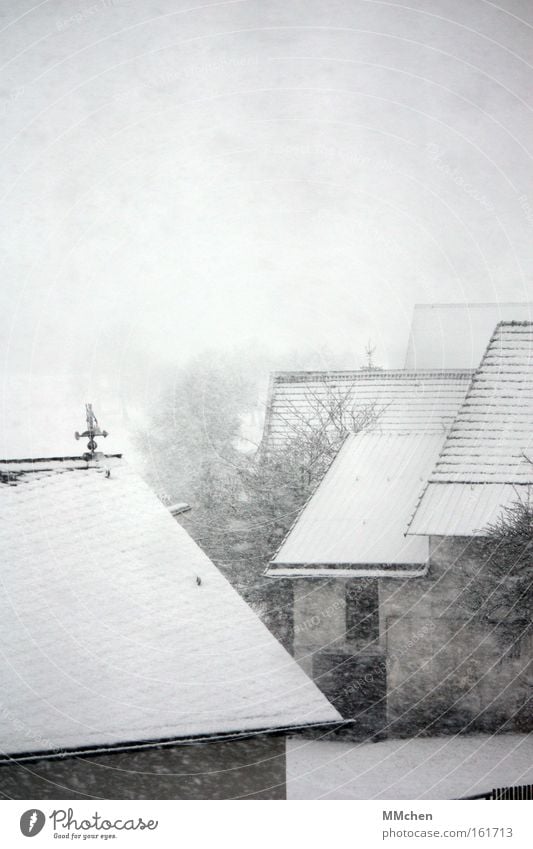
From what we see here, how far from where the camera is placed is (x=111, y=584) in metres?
4.14

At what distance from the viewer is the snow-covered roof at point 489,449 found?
16.6 ft

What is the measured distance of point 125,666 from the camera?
3883mm

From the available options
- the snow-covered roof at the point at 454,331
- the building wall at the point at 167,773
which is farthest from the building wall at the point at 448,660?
the snow-covered roof at the point at 454,331

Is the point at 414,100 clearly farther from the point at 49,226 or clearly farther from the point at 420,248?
the point at 49,226

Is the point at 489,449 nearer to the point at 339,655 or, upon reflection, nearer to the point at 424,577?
the point at 424,577

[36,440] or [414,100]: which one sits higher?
[414,100]

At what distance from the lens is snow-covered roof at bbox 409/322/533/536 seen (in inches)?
199

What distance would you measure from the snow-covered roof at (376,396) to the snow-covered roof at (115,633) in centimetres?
229

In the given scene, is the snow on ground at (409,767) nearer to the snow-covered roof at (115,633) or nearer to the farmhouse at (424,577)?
the farmhouse at (424,577)

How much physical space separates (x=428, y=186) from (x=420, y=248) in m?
0.35

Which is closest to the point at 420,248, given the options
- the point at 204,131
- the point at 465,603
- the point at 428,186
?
the point at 428,186

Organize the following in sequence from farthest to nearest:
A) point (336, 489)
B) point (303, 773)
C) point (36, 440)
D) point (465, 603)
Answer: point (336, 489), point (36, 440), point (465, 603), point (303, 773)

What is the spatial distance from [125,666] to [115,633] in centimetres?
17

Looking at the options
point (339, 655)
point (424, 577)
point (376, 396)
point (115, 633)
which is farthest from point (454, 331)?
point (115, 633)
